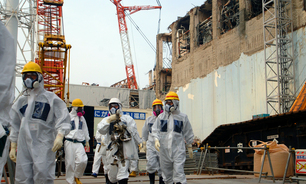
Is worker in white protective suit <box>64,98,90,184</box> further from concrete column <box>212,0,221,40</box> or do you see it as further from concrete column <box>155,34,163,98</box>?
concrete column <box>155,34,163,98</box>

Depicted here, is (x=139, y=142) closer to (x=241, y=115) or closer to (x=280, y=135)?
(x=280, y=135)

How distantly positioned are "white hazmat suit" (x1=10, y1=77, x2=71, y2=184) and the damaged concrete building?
1688 centimetres

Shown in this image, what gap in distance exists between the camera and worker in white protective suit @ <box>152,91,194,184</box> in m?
6.51

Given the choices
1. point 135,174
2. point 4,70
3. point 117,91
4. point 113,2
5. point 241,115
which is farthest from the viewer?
point 113,2

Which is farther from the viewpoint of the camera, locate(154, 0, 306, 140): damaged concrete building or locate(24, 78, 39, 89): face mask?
locate(154, 0, 306, 140): damaged concrete building

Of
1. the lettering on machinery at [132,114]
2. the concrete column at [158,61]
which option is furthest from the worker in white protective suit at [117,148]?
the concrete column at [158,61]

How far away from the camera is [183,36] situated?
3609cm

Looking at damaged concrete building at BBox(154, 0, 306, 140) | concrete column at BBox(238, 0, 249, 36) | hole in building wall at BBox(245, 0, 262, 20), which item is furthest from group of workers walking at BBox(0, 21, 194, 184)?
hole in building wall at BBox(245, 0, 262, 20)

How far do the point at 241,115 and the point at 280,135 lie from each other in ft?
35.9

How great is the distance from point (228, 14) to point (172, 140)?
23.2m

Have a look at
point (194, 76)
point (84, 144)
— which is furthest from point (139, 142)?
point (194, 76)

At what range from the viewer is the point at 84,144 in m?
8.72

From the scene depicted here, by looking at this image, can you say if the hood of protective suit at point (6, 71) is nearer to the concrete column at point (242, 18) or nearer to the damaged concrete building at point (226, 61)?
the damaged concrete building at point (226, 61)

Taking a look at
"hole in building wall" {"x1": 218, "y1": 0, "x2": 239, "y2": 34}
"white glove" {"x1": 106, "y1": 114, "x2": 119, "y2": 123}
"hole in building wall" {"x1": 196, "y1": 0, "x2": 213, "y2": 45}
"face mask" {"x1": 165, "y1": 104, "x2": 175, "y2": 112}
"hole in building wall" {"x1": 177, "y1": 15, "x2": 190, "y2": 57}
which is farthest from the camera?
"hole in building wall" {"x1": 177, "y1": 15, "x2": 190, "y2": 57}
